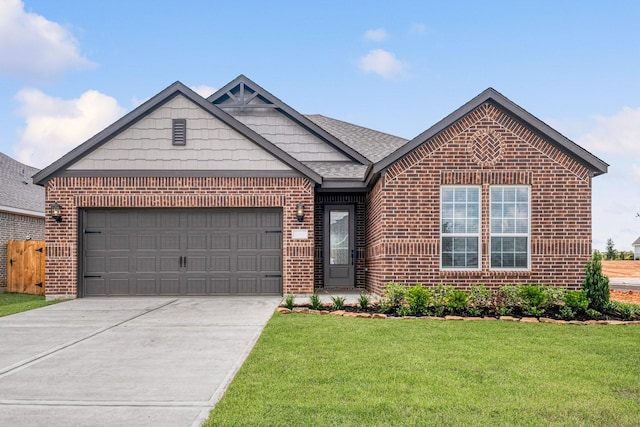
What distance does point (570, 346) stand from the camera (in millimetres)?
8109

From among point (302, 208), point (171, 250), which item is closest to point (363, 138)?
point (302, 208)

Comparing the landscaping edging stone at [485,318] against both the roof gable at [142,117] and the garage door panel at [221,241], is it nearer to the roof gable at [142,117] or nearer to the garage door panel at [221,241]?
the garage door panel at [221,241]

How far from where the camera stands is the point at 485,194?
516 inches

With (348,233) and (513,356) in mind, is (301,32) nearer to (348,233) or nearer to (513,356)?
(348,233)

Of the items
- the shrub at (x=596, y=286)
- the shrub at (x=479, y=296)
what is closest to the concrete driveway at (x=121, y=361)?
the shrub at (x=479, y=296)

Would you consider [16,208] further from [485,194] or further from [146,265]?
[485,194]

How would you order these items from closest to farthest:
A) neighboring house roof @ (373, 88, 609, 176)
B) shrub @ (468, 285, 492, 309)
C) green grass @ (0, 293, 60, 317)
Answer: shrub @ (468, 285, 492, 309) < green grass @ (0, 293, 60, 317) < neighboring house roof @ (373, 88, 609, 176)

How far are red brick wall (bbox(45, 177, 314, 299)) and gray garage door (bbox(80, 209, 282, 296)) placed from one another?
32 cm

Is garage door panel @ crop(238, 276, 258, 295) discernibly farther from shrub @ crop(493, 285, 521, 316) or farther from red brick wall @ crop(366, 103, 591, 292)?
shrub @ crop(493, 285, 521, 316)

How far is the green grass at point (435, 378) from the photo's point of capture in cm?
494

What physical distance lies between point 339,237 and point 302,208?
2761 millimetres

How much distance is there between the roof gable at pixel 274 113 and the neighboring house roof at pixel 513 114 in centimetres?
401

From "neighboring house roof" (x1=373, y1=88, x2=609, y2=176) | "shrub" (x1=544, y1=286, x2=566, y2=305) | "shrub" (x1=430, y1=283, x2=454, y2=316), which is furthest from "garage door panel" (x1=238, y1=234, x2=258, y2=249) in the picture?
"shrub" (x1=544, y1=286, x2=566, y2=305)

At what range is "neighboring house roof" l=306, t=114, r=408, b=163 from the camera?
18.1 meters
